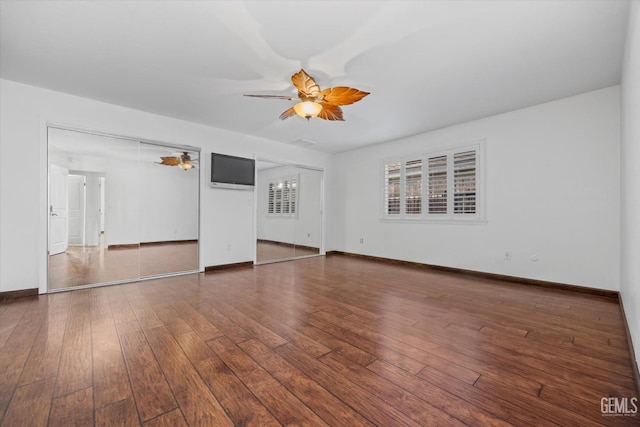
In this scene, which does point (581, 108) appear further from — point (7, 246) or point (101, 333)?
point (7, 246)

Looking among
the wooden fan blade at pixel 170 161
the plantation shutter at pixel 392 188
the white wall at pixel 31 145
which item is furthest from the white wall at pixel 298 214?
the white wall at pixel 31 145

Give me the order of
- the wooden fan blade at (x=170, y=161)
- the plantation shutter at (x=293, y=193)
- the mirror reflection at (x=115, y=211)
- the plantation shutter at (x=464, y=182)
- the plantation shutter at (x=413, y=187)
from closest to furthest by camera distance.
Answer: the mirror reflection at (x=115, y=211)
the wooden fan blade at (x=170, y=161)
the plantation shutter at (x=464, y=182)
the plantation shutter at (x=413, y=187)
the plantation shutter at (x=293, y=193)

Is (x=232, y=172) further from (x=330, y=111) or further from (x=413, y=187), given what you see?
(x=413, y=187)

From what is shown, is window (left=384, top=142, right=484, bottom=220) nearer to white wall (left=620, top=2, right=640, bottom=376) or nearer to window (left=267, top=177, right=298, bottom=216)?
window (left=267, top=177, right=298, bottom=216)

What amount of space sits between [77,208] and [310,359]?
164 inches

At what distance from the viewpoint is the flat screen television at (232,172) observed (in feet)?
16.0

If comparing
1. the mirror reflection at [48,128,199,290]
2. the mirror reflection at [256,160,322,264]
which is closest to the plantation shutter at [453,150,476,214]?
the mirror reflection at [256,160,322,264]

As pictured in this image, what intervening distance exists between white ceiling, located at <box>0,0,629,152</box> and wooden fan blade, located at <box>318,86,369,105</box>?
1.01 ft

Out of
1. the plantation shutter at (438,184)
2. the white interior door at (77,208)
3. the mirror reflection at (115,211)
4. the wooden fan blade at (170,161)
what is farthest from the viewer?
the plantation shutter at (438,184)

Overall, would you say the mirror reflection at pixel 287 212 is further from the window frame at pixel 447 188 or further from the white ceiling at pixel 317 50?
the white ceiling at pixel 317 50

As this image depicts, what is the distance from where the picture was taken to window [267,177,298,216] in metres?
5.92

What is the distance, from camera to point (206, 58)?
280 cm

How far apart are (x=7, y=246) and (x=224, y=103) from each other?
3221 mm

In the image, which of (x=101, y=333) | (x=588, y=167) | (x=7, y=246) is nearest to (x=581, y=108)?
(x=588, y=167)
